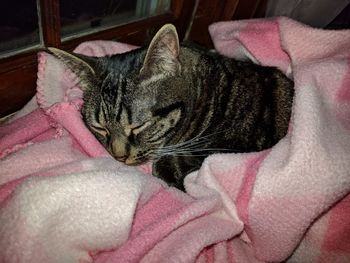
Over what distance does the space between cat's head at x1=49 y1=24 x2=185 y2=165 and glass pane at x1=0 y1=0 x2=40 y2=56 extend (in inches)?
6.7

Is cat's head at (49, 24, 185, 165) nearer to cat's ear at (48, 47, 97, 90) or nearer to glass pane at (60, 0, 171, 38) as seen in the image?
cat's ear at (48, 47, 97, 90)

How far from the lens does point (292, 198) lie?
892 mm

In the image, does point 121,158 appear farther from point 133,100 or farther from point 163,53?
point 163,53

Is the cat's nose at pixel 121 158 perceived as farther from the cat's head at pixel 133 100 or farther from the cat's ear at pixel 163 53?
the cat's ear at pixel 163 53

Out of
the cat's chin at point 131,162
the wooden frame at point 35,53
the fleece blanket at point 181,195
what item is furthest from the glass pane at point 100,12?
the cat's chin at point 131,162

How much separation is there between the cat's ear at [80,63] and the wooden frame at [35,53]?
11 cm

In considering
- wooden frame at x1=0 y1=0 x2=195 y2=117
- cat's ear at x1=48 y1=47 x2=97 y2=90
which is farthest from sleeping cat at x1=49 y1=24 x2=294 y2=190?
wooden frame at x1=0 y1=0 x2=195 y2=117

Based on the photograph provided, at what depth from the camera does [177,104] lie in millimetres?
1075

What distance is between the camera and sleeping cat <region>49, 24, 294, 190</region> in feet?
3.40

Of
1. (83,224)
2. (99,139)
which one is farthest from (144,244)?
(99,139)

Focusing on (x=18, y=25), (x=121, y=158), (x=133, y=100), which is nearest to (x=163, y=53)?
(x=133, y=100)

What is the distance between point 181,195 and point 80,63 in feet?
1.51

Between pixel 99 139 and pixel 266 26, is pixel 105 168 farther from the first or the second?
pixel 266 26

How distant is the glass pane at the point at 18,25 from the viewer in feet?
3.42
